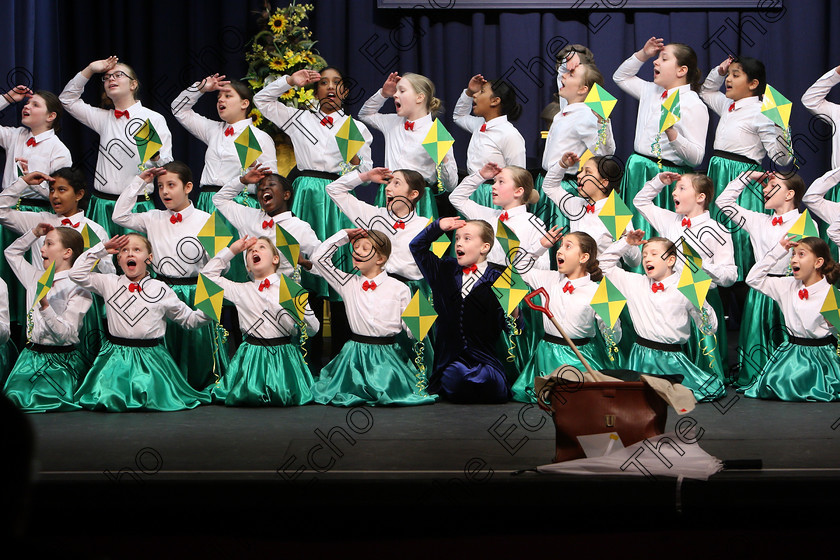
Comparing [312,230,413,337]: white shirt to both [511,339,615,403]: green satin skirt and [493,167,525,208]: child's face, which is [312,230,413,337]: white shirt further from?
[493,167,525,208]: child's face

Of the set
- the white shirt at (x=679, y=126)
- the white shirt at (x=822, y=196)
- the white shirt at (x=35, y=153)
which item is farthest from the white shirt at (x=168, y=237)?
the white shirt at (x=822, y=196)

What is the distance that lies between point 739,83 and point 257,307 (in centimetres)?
300

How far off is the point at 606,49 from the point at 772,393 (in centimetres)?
320

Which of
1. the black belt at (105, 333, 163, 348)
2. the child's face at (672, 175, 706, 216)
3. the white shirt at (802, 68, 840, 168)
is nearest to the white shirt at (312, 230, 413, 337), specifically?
the black belt at (105, 333, 163, 348)

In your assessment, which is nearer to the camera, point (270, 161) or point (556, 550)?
point (556, 550)

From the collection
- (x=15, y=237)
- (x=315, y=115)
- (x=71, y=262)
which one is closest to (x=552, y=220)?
(x=315, y=115)

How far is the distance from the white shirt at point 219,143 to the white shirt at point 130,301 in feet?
3.13

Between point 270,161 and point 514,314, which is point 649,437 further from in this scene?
point 270,161

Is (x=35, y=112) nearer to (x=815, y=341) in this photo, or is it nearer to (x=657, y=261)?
(x=657, y=261)

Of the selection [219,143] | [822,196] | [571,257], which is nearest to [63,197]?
[219,143]

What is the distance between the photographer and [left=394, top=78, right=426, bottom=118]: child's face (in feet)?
18.3

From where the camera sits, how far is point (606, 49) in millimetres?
7070

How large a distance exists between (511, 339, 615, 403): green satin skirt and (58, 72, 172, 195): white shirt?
2.38m

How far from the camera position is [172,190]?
5.16 m
